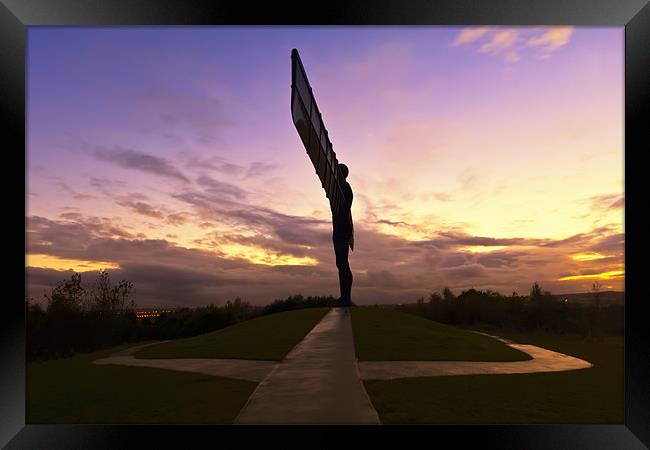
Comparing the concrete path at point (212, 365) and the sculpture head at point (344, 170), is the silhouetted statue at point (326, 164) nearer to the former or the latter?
the sculpture head at point (344, 170)

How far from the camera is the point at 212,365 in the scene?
11.9 m

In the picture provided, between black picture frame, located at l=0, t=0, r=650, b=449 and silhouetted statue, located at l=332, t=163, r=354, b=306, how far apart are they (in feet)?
60.5

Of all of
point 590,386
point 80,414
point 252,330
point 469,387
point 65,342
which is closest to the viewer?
point 80,414

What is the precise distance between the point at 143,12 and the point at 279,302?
87.1ft

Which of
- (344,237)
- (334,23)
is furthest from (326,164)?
(334,23)

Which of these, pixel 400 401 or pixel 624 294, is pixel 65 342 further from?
pixel 624 294

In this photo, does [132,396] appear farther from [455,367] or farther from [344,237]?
[344,237]

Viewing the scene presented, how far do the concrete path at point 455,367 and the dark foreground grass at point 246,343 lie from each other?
2788mm

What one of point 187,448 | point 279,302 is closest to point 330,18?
point 187,448

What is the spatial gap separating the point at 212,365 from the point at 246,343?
→ 342 centimetres

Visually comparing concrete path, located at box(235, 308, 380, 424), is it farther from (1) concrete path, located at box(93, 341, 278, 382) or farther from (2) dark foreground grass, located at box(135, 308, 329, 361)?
(2) dark foreground grass, located at box(135, 308, 329, 361)

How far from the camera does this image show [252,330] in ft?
61.0

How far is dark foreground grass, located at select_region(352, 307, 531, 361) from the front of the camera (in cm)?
1285

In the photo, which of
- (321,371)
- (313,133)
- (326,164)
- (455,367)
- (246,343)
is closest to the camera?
(321,371)
